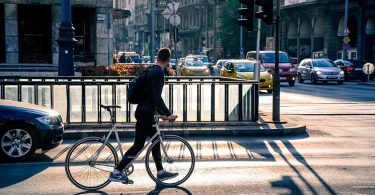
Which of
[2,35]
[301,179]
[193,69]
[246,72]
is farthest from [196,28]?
[301,179]

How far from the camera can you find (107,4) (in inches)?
1200

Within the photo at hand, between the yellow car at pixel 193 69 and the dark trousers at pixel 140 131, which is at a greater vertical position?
the yellow car at pixel 193 69

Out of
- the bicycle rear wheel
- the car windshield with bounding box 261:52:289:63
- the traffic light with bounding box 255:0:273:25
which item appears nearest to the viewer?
the bicycle rear wheel

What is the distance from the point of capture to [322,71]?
109 feet

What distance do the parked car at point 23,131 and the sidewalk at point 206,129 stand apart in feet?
7.92

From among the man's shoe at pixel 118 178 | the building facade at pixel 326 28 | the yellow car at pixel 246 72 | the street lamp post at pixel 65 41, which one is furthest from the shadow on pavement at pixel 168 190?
the building facade at pixel 326 28

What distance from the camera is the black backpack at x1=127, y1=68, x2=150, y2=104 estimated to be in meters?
6.89

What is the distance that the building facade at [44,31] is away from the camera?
93.3 feet

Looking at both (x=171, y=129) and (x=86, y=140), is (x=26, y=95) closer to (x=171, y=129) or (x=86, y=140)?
(x=171, y=129)

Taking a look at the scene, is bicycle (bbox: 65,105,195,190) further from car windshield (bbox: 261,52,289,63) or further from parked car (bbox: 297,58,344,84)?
parked car (bbox: 297,58,344,84)

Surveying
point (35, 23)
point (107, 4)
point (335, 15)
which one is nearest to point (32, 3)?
point (35, 23)

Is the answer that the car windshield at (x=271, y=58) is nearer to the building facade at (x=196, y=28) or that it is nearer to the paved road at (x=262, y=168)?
the paved road at (x=262, y=168)

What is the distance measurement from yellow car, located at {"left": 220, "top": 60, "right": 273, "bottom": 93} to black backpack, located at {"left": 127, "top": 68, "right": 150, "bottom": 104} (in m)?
19.1

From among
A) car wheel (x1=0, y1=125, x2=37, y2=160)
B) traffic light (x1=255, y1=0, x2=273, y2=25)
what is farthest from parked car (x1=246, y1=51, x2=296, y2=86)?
car wheel (x1=0, y1=125, x2=37, y2=160)
